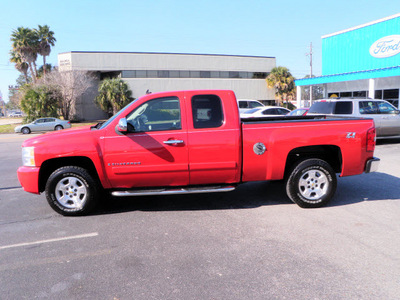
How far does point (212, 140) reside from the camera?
4.87m

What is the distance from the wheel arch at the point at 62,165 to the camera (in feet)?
16.5

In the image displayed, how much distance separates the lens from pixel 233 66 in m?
44.0

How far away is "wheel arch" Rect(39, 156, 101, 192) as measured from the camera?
504 cm

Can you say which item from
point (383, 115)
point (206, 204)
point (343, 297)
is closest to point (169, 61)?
point (383, 115)

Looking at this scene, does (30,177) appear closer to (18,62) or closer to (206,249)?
(206,249)

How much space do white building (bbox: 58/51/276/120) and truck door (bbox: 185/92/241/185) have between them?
35085 millimetres

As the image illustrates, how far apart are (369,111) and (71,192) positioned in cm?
1078

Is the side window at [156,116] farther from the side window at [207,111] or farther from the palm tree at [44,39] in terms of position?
the palm tree at [44,39]

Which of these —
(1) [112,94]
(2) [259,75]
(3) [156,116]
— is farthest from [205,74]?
(3) [156,116]

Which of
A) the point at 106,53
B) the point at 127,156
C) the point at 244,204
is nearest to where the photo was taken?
the point at 127,156

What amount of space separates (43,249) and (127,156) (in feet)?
5.43

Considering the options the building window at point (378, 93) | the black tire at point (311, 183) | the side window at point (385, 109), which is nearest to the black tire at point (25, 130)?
the side window at point (385, 109)

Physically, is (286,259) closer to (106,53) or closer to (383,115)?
(383,115)

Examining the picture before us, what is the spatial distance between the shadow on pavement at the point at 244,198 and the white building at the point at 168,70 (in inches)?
1351
